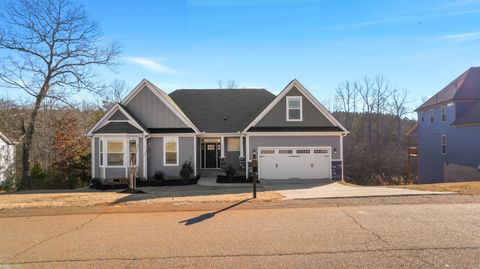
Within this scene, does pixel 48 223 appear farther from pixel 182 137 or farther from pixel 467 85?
pixel 467 85

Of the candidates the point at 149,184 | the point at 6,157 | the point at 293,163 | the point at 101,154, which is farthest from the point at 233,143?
the point at 6,157

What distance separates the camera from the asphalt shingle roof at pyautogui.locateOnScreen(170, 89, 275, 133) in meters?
23.8

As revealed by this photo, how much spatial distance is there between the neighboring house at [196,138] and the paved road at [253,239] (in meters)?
10.2

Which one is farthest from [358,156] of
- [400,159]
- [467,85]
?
[467,85]

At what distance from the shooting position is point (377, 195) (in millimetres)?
12664

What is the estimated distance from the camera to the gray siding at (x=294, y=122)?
68.8 feet

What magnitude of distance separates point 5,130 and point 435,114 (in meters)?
38.2

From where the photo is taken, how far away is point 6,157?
2795 cm

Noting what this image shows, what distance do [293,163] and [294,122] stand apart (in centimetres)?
252

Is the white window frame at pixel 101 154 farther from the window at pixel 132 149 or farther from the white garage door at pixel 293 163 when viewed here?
the white garage door at pixel 293 163

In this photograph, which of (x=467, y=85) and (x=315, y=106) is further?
(x=467, y=85)

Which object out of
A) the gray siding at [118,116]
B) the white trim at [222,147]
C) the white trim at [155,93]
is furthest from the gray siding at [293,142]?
the gray siding at [118,116]

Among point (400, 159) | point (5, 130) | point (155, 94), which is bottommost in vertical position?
point (400, 159)

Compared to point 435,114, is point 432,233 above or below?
below
